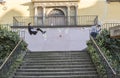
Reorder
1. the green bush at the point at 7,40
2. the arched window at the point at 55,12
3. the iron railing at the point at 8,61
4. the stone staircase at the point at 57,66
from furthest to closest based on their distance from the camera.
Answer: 1. the arched window at the point at 55,12
2. the green bush at the point at 7,40
3. the stone staircase at the point at 57,66
4. the iron railing at the point at 8,61

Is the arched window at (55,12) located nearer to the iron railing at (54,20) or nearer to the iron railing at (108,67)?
the iron railing at (54,20)

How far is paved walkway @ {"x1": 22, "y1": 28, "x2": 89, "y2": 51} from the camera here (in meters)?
27.5

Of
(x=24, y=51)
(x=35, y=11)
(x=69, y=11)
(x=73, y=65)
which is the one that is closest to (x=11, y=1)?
(x=35, y=11)

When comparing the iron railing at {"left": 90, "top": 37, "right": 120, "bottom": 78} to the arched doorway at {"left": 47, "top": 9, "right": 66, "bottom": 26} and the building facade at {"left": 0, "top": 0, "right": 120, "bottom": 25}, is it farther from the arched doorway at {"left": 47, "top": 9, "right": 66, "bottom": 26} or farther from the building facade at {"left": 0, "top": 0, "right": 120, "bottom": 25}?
the building facade at {"left": 0, "top": 0, "right": 120, "bottom": 25}

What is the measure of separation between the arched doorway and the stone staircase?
8445mm

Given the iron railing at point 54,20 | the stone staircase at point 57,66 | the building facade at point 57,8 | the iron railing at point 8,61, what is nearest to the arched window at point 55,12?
the building facade at point 57,8

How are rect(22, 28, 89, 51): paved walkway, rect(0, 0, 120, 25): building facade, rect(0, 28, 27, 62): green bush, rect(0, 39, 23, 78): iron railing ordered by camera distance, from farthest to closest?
rect(0, 0, 120, 25): building facade, rect(22, 28, 89, 51): paved walkway, rect(0, 28, 27, 62): green bush, rect(0, 39, 23, 78): iron railing

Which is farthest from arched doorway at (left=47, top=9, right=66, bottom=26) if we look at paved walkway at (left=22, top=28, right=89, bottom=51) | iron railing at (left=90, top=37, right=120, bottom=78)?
iron railing at (left=90, top=37, right=120, bottom=78)

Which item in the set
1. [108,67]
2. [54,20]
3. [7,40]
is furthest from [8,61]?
[54,20]

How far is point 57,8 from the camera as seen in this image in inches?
1297

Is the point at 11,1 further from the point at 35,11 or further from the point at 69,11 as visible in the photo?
the point at 69,11

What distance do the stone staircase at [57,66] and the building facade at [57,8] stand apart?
9.03m

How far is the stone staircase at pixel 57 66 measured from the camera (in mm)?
18908

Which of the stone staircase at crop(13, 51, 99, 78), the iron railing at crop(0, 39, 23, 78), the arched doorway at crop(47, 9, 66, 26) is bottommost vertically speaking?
the stone staircase at crop(13, 51, 99, 78)
